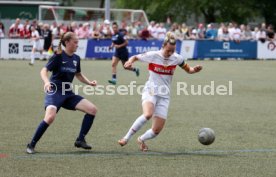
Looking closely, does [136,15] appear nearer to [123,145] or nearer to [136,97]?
[136,97]

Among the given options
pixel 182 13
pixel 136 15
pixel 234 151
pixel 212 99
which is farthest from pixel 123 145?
pixel 182 13

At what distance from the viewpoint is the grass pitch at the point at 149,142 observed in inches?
343

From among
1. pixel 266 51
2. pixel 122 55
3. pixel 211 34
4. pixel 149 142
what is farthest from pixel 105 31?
pixel 149 142

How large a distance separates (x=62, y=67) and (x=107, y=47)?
27.3 meters

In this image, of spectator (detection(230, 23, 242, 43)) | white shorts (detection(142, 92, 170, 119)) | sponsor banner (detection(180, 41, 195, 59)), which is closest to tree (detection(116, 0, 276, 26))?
spectator (detection(230, 23, 242, 43))

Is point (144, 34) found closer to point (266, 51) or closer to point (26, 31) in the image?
point (26, 31)

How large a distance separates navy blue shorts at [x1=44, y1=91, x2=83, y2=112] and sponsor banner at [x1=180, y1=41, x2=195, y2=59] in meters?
28.3

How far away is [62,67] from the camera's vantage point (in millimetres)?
10125

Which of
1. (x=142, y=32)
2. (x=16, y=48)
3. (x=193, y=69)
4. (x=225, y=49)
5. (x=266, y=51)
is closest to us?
(x=193, y=69)

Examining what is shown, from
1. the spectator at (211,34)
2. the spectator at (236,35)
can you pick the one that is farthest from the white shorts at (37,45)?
the spectator at (236,35)

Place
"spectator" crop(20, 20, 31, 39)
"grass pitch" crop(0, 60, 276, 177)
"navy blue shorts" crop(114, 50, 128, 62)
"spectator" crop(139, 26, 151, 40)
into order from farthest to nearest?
"spectator" crop(139, 26, 151, 40) < "spectator" crop(20, 20, 31, 39) < "navy blue shorts" crop(114, 50, 128, 62) < "grass pitch" crop(0, 60, 276, 177)

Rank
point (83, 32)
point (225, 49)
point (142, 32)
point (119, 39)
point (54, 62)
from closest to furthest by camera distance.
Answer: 1. point (54, 62)
2. point (119, 39)
3. point (83, 32)
4. point (142, 32)
5. point (225, 49)

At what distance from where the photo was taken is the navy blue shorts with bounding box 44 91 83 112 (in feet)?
33.0

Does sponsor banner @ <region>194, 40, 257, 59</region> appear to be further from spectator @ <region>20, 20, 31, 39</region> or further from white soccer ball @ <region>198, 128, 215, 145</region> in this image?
white soccer ball @ <region>198, 128, 215, 145</region>
